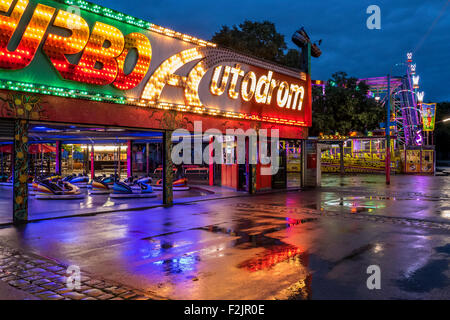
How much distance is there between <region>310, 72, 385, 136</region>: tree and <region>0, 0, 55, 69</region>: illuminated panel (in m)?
30.7

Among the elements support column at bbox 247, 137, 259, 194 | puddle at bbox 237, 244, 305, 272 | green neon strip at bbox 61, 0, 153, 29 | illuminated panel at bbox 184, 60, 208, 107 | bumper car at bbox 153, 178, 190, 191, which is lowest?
puddle at bbox 237, 244, 305, 272

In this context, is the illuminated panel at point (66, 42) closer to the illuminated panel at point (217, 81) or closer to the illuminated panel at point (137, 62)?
the illuminated panel at point (137, 62)

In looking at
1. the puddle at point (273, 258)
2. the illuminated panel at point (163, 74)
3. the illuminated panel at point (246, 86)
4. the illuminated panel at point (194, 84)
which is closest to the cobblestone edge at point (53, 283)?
the puddle at point (273, 258)

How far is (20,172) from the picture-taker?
35.8 feet

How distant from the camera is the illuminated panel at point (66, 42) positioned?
36.4ft

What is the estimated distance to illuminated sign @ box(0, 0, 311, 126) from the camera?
1054 centimetres

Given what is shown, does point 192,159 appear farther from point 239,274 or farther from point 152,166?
point 239,274

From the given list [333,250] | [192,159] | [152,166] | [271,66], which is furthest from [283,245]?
[152,166]

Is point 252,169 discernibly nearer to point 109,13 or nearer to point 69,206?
point 69,206

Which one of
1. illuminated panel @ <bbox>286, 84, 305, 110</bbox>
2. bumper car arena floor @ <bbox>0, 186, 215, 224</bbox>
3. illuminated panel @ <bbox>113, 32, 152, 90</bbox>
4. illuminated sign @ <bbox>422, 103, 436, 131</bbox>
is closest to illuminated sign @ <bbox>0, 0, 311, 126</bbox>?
illuminated panel @ <bbox>113, 32, 152, 90</bbox>

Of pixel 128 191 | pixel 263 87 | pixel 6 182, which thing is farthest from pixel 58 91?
pixel 6 182

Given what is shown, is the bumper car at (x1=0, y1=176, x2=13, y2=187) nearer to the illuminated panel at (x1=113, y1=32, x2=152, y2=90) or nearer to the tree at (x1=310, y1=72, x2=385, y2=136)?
the illuminated panel at (x1=113, y1=32, x2=152, y2=90)
